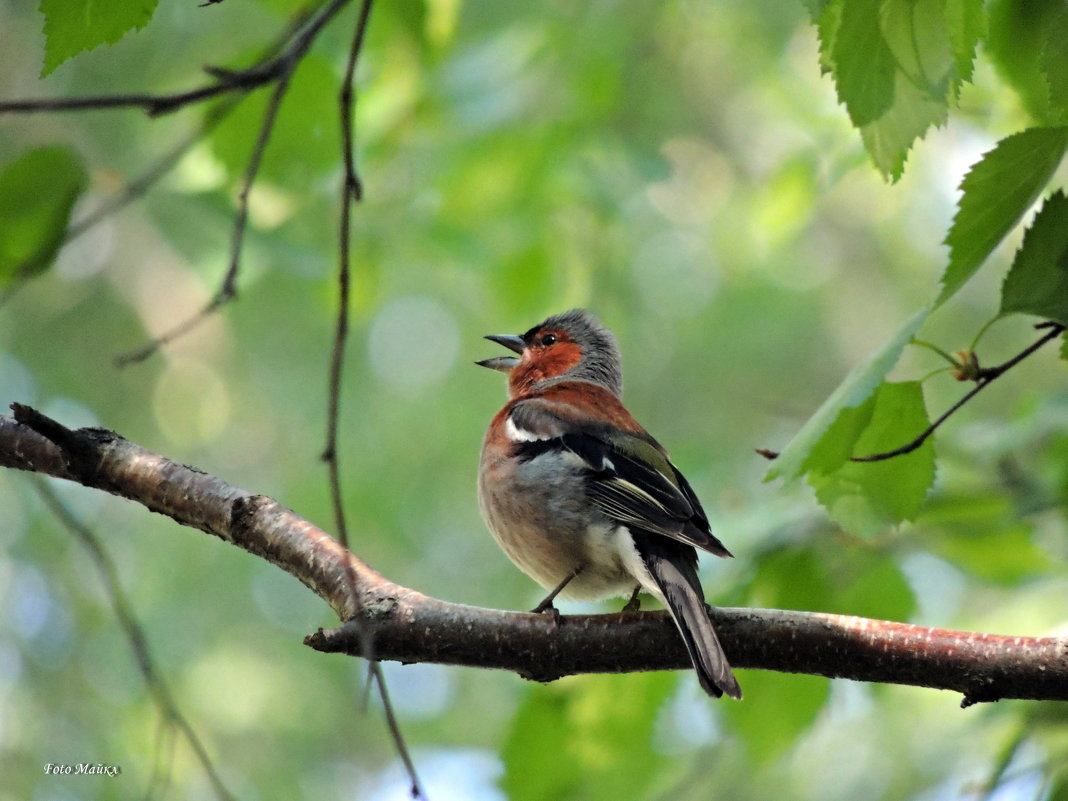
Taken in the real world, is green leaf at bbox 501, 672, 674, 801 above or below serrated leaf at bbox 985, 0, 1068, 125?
below

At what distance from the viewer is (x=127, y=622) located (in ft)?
9.86

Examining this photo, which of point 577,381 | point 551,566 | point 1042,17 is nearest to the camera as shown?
point 1042,17

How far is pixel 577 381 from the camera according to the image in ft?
19.2

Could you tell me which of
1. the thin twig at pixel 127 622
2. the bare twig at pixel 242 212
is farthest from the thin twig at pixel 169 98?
the thin twig at pixel 127 622

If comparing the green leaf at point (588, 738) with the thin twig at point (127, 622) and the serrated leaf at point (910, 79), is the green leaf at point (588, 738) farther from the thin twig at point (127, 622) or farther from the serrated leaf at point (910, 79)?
the serrated leaf at point (910, 79)

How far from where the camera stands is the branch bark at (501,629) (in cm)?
267

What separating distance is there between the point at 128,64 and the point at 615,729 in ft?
30.8

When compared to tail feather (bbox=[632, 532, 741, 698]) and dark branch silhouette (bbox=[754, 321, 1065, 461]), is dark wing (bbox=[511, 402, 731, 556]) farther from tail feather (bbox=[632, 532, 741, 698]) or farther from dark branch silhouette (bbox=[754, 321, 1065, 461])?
dark branch silhouette (bbox=[754, 321, 1065, 461])

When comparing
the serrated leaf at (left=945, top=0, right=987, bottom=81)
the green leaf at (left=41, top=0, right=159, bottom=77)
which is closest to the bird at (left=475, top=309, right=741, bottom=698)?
the serrated leaf at (left=945, top=0, right=987, bottom=81)

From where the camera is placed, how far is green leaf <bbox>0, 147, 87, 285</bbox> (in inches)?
118

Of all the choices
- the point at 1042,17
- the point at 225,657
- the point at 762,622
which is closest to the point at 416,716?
the point at 225,657

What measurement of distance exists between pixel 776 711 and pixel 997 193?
2001mm

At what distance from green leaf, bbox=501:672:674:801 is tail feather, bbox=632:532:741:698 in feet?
1.25

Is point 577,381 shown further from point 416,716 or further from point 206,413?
point 206,413
